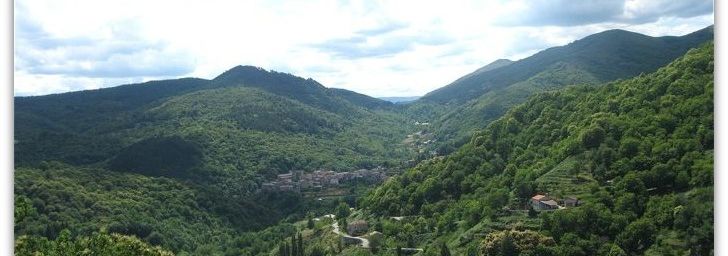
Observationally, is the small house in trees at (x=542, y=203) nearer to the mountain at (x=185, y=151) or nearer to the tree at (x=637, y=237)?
the tree at (x=637, y=237)

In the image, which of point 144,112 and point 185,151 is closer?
point 185,151

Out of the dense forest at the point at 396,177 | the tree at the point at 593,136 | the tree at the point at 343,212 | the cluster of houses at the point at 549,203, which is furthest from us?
the tree at the point at 343,212

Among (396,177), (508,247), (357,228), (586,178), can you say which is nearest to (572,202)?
(586,178)

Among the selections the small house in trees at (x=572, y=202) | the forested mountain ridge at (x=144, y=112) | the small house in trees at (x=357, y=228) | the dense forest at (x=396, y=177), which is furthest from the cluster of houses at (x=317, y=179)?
the small house in trees at (x=572, y=202)

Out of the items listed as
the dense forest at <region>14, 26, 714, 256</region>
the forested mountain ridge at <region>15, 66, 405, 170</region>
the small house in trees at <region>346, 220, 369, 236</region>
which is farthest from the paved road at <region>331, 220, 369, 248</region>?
the forested mountain ridge at <region>15, 66, 405, 170</region>

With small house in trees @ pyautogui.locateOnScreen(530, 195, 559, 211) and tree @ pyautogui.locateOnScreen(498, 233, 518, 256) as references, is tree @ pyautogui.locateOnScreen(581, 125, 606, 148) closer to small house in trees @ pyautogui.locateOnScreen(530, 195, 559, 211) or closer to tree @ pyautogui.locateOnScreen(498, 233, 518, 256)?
small house in trees @ pyautogui.locateOnScreen(530, 195, 559, 211)

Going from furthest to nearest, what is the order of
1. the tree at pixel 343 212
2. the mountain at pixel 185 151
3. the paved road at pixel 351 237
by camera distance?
the mountain at pixel 185 151 → the tree at pixel 343 212 → the paved road at pixel 351 237

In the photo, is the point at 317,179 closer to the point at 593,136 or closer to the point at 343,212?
the point at 343,212
